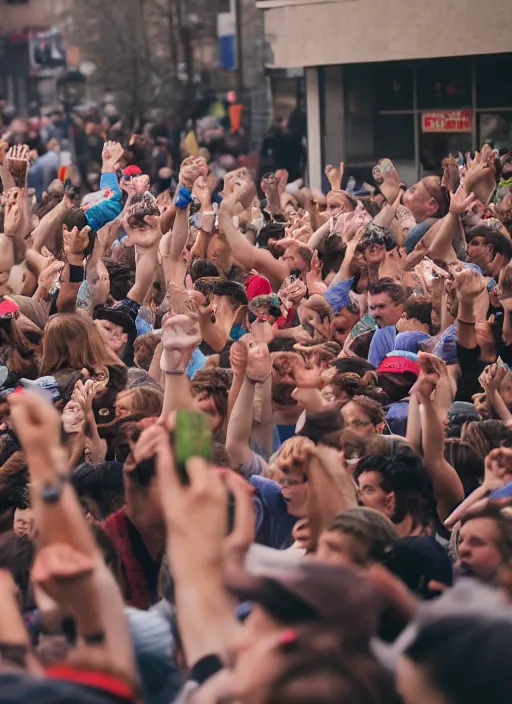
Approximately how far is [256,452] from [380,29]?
1852cm

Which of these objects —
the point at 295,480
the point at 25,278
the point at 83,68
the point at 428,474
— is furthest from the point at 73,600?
the point at 83,68

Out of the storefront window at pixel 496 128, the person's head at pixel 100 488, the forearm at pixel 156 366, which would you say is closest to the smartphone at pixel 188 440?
the person's head at pixel 100 488

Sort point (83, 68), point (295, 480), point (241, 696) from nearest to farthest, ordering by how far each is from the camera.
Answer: point (241, 696), point (295, 480), point (83, 68)

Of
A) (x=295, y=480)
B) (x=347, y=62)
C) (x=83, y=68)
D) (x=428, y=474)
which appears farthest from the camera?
(x=83, y=68)

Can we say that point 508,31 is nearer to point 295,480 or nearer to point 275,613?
point 295,480

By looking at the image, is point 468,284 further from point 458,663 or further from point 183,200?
point 458,663

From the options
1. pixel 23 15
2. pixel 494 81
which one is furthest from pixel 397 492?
pixel 23 15

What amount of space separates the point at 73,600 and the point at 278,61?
23427 mm

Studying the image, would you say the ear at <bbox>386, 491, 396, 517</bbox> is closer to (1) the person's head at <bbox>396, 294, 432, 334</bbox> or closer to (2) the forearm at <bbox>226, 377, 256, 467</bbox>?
(2) the forearm at <bbox>226, 377, 256, 467</bbox>

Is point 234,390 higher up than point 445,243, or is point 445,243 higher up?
point 234,390

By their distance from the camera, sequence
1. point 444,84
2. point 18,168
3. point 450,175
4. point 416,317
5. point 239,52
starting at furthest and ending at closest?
Answer: point 239,52 < point 444,84 < point 450,175 < point 18,168 < point 416,317

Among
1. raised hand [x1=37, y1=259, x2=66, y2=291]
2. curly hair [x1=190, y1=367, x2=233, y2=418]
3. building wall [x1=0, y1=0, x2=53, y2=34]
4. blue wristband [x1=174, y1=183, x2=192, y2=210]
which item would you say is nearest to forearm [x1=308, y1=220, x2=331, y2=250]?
blue wristband [x1=174, y1=183, x2=192, y2=210]

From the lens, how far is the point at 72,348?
23.1 feet

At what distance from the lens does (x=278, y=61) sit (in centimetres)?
2570
